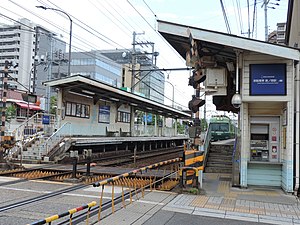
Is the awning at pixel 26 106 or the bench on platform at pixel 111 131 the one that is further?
the awning at pixel 26 106

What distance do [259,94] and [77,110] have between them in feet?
50.5

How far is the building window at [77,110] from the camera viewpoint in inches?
865

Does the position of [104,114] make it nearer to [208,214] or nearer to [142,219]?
[208,214]

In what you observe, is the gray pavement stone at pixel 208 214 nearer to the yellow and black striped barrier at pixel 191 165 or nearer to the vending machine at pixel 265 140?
the yellow and black striped barrier at pixel 191 165

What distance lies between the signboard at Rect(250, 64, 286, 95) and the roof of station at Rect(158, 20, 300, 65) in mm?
750

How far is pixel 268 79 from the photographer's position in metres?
9.98

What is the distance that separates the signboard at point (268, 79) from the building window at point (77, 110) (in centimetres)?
1450

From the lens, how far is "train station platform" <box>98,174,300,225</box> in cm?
654

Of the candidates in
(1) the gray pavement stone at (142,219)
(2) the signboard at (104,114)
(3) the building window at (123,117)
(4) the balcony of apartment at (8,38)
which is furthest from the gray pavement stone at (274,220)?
(4) the balcony of apartment at (8,38)

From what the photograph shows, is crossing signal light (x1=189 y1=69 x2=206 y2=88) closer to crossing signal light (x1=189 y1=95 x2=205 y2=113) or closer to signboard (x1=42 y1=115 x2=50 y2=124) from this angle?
crossing signal light (x1=189 y1=95 x2=205 y2=113)

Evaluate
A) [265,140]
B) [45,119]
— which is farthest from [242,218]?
[45,119]

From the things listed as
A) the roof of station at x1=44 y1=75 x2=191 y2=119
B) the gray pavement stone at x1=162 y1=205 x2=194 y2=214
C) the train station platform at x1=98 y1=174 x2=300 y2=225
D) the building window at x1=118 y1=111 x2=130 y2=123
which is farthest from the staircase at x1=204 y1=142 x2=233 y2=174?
the building window at x1=118 y1=111 x2=130 y2=123

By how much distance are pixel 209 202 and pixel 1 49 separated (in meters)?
96.2

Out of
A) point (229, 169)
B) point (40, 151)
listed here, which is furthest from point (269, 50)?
point (40, 151)
